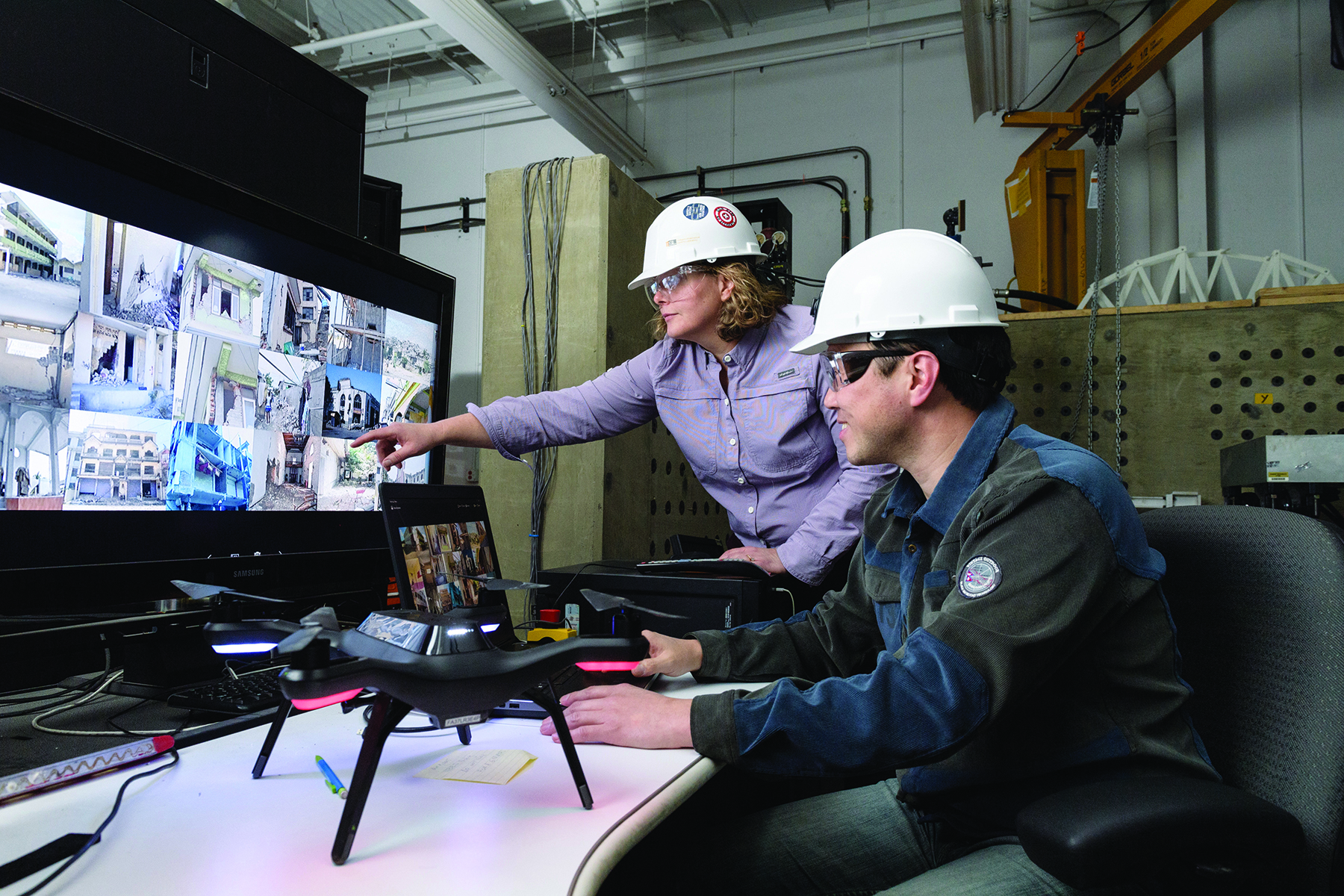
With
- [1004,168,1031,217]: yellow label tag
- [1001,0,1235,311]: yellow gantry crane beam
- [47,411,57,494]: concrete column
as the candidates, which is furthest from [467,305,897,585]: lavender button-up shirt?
[1004,168,1031,217]: yellow label tag

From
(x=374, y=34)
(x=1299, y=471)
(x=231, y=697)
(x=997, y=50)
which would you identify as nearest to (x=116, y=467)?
(x=231, y=697)

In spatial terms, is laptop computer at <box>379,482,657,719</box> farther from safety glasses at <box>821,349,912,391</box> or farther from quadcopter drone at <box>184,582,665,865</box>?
safety glasses at <box>821,349,912,391</box>

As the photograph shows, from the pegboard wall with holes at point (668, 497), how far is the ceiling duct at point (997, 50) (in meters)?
2.22

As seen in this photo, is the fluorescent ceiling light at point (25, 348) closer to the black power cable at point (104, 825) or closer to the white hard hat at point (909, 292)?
the black power cable at point (104, 825)

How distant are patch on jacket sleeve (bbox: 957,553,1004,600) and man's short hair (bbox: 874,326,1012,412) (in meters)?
0.35

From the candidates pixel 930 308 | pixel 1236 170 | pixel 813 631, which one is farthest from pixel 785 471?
pixel 1236 170

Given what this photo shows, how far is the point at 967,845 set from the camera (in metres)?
1.01

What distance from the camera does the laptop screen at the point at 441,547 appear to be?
1280mm

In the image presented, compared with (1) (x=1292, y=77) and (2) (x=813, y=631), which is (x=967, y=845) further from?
(1) (x=1292, y=77)

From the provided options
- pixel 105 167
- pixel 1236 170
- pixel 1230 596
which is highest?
pixel 1236 170

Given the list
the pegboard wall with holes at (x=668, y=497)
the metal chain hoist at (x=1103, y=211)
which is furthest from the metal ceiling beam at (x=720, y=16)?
the pegboard wall with holes at (x=668, y=497)

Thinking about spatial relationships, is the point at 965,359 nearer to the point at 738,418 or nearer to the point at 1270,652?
the point at 1270,652

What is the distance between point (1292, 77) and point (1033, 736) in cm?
468

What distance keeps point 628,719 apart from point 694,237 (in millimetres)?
1353
